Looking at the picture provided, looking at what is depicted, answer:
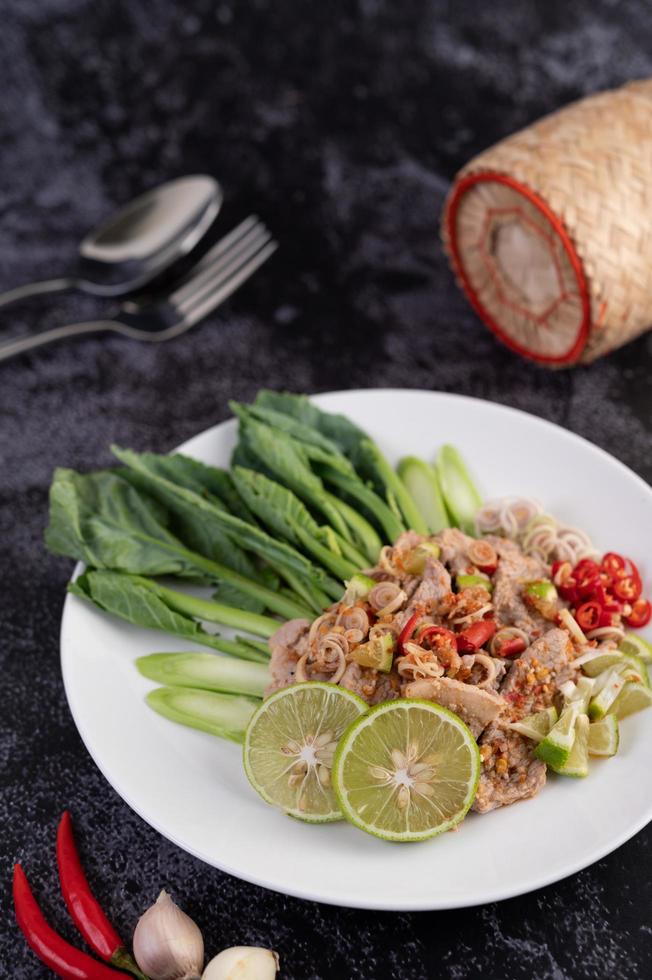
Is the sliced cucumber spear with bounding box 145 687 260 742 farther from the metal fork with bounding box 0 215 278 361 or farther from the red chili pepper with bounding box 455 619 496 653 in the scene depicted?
the metal fork with bounding box 0 215 278 361

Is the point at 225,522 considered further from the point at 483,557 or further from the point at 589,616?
the point at 589,616

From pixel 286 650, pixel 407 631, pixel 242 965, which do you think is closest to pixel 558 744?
pixel 407 631

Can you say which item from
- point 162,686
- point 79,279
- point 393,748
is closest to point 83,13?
point 79,279

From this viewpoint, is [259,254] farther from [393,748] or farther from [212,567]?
[393,748]

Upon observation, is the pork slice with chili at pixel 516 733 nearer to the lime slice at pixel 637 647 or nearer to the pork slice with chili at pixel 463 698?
the pork slice with chili at pixel 463 698

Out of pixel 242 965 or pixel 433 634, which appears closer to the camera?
pixel 242 965

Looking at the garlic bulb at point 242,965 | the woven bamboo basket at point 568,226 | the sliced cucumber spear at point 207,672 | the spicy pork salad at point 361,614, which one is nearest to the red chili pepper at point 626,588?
the spicy pork salad at point 361,614
